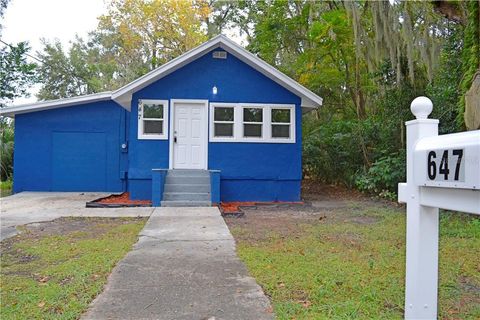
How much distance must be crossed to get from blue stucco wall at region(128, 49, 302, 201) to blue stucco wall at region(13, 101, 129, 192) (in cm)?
311

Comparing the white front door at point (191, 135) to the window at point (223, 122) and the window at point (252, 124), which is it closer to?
the window at point (223, 122)

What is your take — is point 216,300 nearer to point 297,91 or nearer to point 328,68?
point 297,91

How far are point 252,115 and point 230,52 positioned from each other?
1839 millimetres

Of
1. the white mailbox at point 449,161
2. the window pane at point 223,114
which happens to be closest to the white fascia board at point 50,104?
the window pane at point 223,114

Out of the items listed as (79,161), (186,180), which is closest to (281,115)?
(186,180)

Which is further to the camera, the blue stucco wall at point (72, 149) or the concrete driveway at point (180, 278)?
the blue stucco wall at point (72, 149)

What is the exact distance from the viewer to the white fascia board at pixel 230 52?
392 inches

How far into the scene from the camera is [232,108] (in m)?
10.6

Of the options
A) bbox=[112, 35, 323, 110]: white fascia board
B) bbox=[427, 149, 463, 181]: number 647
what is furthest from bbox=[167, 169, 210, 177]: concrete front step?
bbox=[427, 149, 463, 181]: number 647

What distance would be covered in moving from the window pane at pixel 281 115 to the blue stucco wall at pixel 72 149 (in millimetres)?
5409

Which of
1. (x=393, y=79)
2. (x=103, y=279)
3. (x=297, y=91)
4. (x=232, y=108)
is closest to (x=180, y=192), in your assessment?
(x=232, y=108)

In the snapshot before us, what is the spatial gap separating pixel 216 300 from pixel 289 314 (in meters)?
0.67

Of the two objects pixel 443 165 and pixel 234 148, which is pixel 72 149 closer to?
pixel 234 148

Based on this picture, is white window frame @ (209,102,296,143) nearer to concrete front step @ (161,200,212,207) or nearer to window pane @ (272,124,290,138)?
window pane @ (272,124,290,138)
